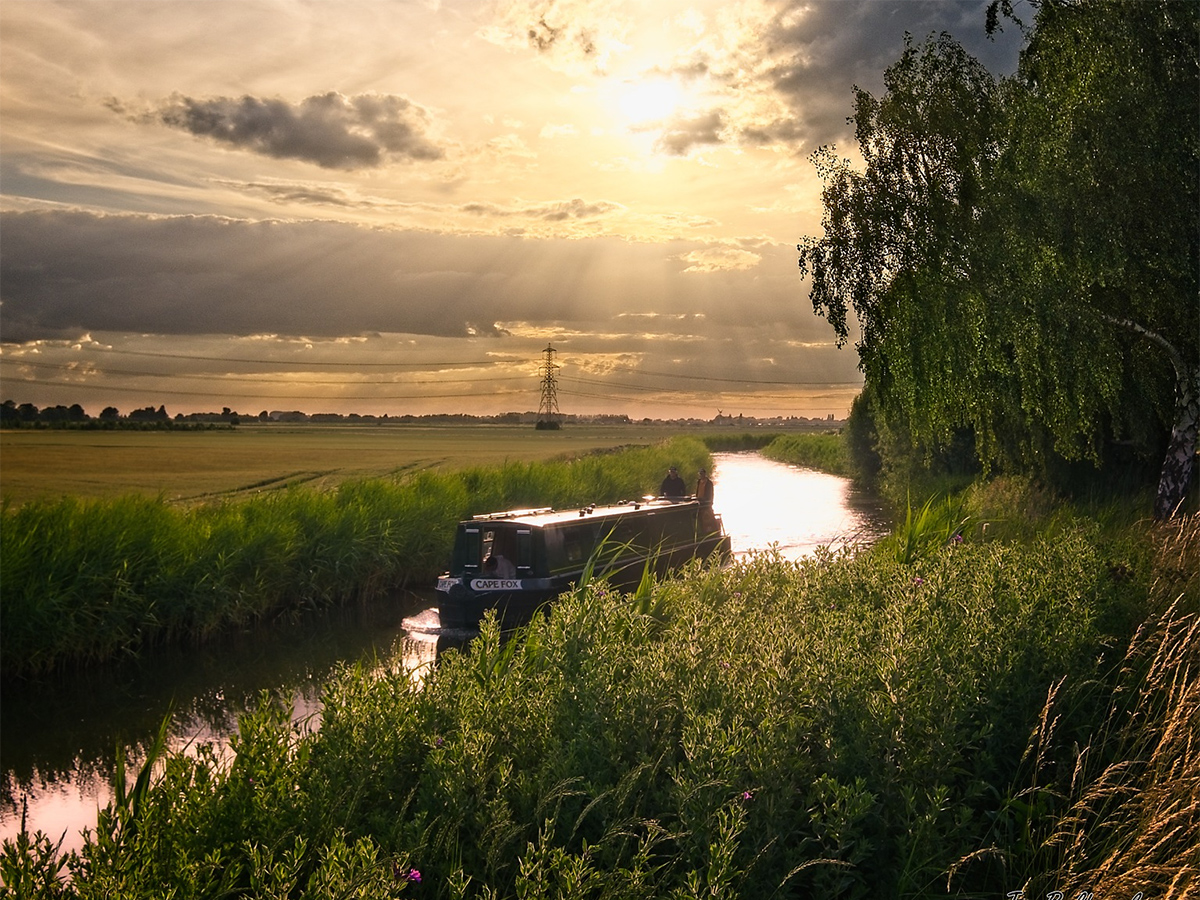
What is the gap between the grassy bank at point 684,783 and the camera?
3418mm

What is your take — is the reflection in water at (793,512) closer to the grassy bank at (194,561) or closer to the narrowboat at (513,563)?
the narrowboat at (513,563)

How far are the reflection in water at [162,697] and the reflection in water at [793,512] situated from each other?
6218mm

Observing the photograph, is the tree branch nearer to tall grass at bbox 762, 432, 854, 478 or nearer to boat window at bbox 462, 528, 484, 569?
boat window at bbox 462, 528, 484, 569

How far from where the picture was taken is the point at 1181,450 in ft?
47.5

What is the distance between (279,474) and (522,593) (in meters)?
23.1

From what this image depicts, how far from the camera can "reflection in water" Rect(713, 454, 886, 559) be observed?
84.7ft

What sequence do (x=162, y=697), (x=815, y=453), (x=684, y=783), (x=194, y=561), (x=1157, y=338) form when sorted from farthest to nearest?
(x=815, y=453)
(x=194, y=561)
(x=1157, y=338)
(x=162, y=697)
(x=684, y=783)

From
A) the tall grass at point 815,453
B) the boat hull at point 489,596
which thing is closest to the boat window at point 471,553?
the boat hull at point 489,596

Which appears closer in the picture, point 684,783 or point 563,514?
point 684,783

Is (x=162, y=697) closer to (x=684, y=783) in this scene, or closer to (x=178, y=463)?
(x=684, y=783)

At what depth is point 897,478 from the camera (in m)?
36.1

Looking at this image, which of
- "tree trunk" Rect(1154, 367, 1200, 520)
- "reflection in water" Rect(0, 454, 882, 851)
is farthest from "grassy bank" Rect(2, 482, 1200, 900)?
"tree trunk" Rect(1154, 367, 1200, 520)

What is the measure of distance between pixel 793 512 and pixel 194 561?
24.1 m

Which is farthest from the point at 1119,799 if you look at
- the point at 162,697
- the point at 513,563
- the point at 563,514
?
the point at 563,514
